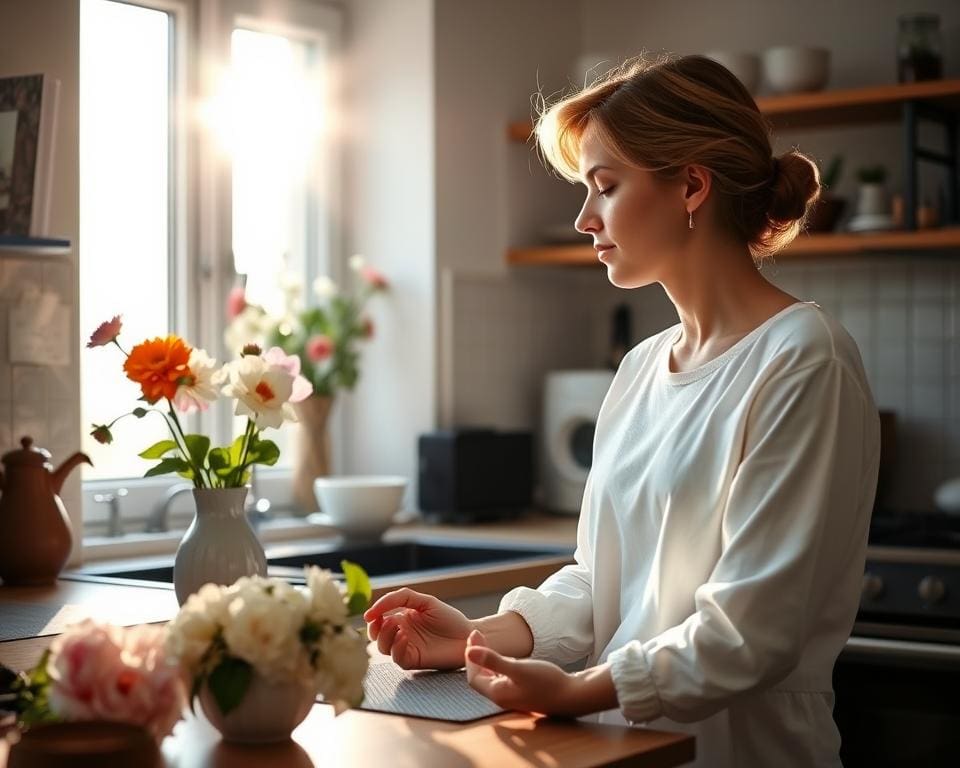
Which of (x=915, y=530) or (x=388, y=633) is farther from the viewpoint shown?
(x=915, y=530)

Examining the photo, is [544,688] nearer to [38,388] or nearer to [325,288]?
[38,388]

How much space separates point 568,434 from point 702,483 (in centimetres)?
217

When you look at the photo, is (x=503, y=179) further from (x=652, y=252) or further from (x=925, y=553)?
(x=652, y=252)

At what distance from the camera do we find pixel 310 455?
137 inches

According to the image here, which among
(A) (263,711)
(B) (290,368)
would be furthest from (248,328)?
(A) (263,711)

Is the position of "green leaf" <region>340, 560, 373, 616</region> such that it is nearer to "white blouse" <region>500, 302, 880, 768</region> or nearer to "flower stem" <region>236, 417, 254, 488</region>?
"white blouse" <region>500, 302, 880, 768</region>

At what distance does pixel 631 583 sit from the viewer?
165 cm

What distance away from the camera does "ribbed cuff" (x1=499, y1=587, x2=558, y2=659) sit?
5.49 ft

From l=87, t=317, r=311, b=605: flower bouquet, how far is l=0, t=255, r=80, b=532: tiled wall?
84 cm

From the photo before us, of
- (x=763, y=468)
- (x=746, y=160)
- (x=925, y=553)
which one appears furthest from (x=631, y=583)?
(x=925, y=553)

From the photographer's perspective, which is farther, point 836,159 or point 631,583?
point 836,159

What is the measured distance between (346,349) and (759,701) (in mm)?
2085

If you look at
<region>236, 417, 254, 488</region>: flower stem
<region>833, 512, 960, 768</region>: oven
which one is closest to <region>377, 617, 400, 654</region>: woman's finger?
<region>236, 417, 254, 488</region>: flower stem

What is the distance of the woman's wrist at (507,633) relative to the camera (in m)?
1.62
